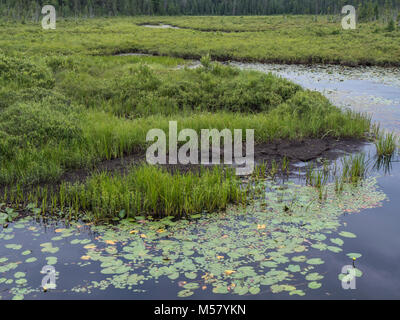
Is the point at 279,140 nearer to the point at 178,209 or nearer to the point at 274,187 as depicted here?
the point at 274,187

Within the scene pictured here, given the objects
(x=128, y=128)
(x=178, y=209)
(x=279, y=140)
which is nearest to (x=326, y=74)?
(x=279, y=140)

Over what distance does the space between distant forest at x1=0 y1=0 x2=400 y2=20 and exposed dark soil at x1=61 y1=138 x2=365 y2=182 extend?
76.8m

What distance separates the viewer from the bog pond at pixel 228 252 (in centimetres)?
502

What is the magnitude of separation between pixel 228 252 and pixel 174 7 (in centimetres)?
10572

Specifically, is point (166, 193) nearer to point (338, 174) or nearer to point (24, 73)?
point (338, 174)

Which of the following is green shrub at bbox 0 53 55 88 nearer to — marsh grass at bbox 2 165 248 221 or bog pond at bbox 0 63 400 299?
marsh grass at bbox 2 165 248 221

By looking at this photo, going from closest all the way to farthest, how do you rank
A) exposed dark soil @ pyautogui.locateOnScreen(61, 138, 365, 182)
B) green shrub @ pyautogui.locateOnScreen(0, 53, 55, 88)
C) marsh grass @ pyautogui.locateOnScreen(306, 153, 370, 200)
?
marsh grass @ pyautogui.locateOnScreen(306, 153, 370, 200)
exposed dark soil @ pyautogui.locateOnScreen(61, 138, 365, 182)
green shrub @ pyautogui.locateOnScreen(0, 53, 55, 88)

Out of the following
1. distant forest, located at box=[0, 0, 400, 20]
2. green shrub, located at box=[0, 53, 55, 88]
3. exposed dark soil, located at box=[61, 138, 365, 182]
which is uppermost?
distant forest, located at box=[0, 0, 400, 20]

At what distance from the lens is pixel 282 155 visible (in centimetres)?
992

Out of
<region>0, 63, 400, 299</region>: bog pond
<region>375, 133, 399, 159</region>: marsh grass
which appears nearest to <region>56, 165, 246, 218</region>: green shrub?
Answer: <region>0, 63, 400, 299</region>: bog pond

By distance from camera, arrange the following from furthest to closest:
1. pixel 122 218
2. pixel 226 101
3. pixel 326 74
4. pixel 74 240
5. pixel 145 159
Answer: pixel 326 74, pixel 226 101, pixel 145 159, pixel 122 218, pixel 74 240

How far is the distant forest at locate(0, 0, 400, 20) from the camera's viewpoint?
81.2 metres
